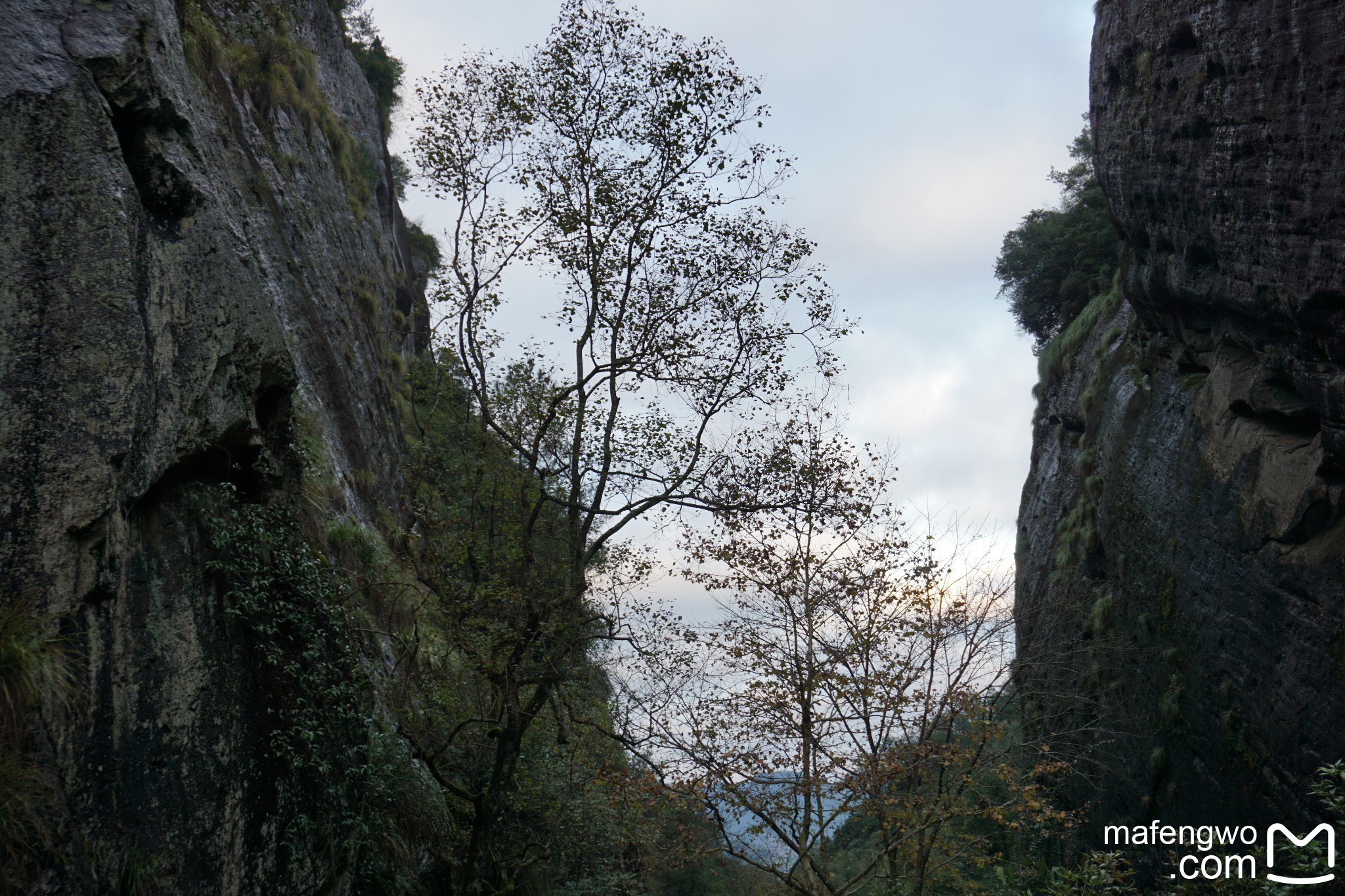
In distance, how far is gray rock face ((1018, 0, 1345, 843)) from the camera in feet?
37.2

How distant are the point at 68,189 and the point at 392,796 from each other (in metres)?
6.37

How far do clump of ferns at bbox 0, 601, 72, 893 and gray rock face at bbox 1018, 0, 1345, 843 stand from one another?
11955mm

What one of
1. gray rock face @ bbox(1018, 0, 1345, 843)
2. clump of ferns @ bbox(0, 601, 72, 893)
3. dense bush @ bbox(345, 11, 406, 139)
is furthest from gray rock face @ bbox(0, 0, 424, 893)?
dense bush @ bbox(345, 11, 406, 139)

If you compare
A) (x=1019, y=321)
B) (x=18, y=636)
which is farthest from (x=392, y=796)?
(x=1019, y=321)

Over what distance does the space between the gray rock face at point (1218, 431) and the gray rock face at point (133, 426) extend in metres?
10.9

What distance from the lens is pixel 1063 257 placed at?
26172mm

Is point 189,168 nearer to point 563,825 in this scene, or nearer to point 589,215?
point 589,215

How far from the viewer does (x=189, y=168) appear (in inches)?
259

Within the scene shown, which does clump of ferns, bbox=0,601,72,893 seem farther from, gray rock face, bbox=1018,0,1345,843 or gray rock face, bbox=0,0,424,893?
gray rock face, bbox=1018,0,1345,843

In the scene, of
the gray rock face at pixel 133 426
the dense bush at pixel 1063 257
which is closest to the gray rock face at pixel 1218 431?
the dense bush at pixel 1063 257

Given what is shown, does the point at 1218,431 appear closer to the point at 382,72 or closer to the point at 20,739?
the point at 20,739

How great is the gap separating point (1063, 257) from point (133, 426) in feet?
87.4

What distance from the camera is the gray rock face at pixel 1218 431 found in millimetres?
11344

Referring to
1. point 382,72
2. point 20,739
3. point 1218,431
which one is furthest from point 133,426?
point 382,72
